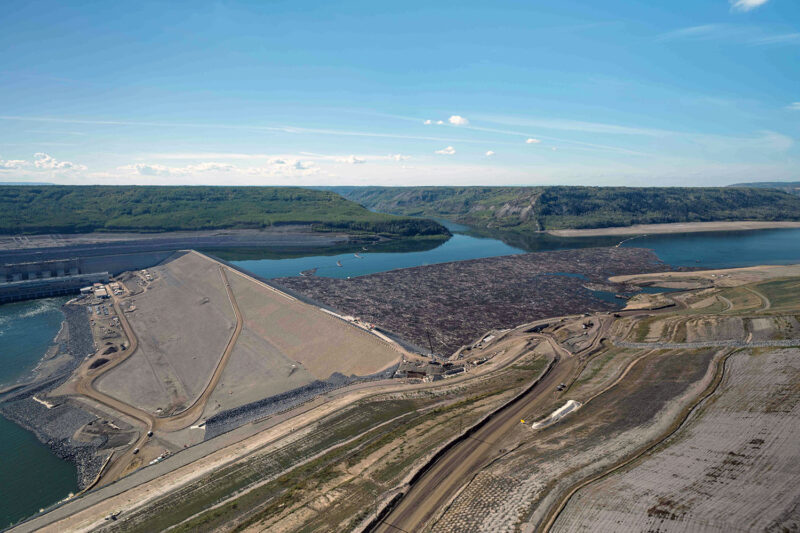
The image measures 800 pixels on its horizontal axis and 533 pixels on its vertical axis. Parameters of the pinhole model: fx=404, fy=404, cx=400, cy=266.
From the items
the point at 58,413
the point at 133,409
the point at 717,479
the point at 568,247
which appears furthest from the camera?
the point at 568,247

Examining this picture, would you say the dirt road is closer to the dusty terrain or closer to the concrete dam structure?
the dusty terrain

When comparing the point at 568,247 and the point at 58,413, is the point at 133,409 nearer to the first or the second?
the point at 58,413

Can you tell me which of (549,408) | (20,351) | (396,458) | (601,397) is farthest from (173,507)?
(20,351)

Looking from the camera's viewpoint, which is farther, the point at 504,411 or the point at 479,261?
the point at 479,261

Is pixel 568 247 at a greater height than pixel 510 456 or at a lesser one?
greater

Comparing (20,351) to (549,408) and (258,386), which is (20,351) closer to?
(258,386)

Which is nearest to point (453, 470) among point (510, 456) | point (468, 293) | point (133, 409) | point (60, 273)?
point (510, 456)
